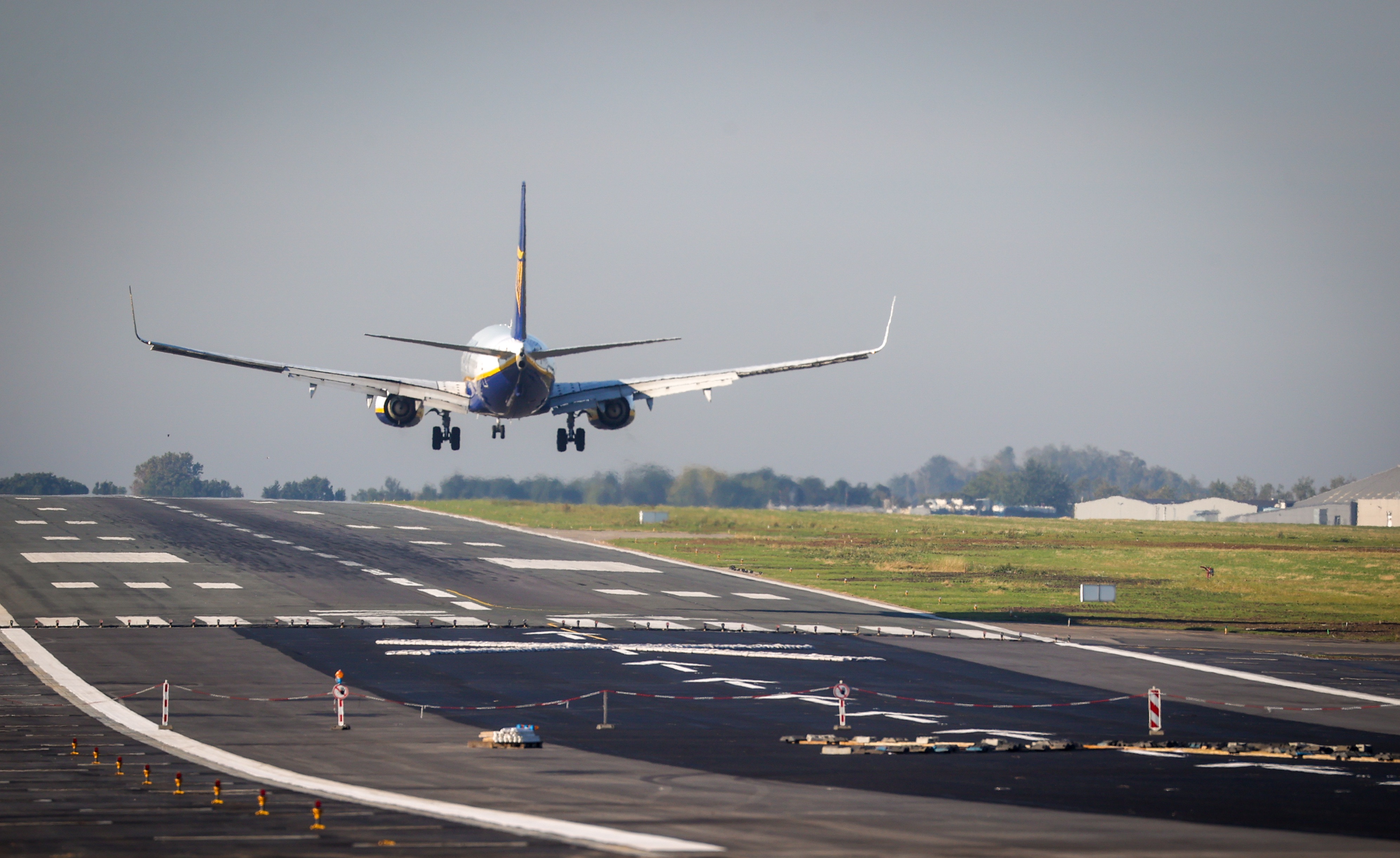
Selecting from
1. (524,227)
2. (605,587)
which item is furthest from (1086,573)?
(524,227)

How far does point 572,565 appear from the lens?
9938 centimetres

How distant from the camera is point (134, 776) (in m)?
32.5

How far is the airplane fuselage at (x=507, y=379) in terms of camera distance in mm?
70688

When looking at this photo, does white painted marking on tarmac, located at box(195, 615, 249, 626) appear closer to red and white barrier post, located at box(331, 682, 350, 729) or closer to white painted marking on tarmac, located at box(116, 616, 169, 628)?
white painted marking on tarmac, located at box(116, 616, 169, 628)

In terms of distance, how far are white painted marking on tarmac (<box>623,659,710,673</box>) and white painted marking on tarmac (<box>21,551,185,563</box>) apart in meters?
46.4

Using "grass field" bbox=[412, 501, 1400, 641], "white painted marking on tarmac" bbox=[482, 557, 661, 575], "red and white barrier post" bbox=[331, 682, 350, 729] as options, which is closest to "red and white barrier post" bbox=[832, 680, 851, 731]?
"red and white barrier post" bbox=[331, 682, 350, 729]

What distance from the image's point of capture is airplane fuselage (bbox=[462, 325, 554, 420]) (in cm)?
7069

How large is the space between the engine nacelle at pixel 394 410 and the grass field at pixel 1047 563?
30618 millimetres

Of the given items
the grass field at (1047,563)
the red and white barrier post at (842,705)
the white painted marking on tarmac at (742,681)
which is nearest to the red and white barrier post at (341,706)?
the red and white barrier post at (842,705)

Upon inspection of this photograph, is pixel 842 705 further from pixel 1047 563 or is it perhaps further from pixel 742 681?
pixel 1047 563

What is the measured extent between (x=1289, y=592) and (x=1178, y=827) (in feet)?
247

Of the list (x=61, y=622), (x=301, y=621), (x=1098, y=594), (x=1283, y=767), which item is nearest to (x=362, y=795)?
(x=1283, y=767)

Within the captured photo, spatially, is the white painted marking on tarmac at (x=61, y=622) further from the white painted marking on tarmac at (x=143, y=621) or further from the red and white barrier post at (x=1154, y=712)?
the red and white barrier post at (x=1154, y=712)

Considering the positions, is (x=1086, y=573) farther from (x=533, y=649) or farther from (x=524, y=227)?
(x=533, y=649)
